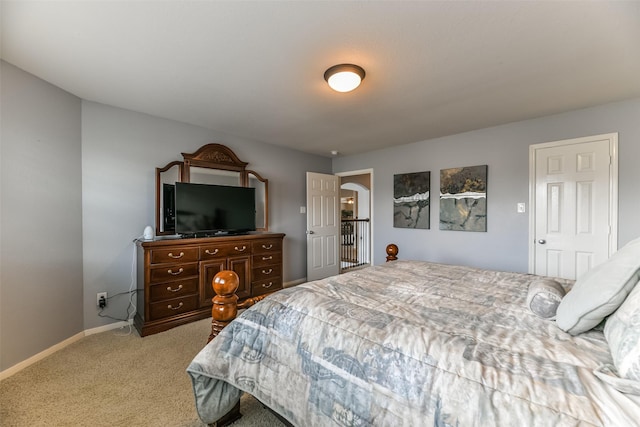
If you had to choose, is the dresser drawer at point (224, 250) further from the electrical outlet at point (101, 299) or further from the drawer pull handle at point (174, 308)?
the electrical outlet at point (101, 299)

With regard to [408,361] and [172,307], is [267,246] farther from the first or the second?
[408,361]

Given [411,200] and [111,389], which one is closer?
[111,389]

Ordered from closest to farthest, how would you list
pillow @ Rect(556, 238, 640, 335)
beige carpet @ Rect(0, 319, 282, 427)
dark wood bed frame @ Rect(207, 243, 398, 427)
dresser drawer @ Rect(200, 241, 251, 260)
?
pillow @ Rect(556, 238, 640, 335) < dark wood bed frame @ Rect(207, 243, 398, 427) < beige carpet @ Rect(0, 319, 282, 427) < dresser drawer @ Rect(200, 241, 251, 260)

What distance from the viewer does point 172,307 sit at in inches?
110

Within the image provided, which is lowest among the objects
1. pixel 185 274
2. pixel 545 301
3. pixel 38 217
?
pixel 185 274

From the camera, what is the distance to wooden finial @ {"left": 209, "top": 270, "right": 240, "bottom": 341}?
4.71ft

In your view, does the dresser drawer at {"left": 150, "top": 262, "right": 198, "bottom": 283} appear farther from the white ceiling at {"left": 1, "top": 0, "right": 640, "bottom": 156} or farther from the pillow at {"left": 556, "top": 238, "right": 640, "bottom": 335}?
the pillow at {"left": 556, "top": 238, "right": 640, "bottom": 335}

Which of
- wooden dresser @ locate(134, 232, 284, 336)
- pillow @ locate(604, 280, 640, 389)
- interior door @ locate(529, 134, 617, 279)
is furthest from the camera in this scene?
interior door @ locate(529, 134, 617, 279)

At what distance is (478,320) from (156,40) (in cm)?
246

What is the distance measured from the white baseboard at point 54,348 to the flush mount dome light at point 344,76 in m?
3.20

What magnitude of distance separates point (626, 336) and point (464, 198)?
3.15 meters

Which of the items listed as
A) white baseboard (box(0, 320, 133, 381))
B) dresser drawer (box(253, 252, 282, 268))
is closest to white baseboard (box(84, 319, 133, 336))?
white baseboard (box(0, 320, 133, 381))

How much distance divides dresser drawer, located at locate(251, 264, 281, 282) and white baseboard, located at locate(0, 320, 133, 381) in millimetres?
A: 1396

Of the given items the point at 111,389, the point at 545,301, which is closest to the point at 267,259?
the point at 111,389
